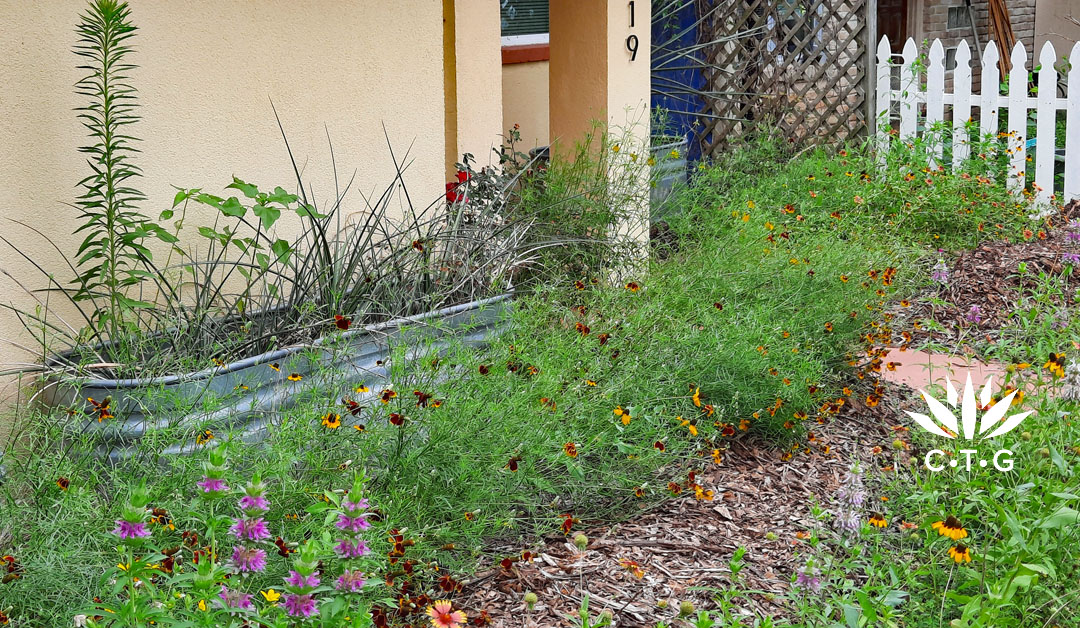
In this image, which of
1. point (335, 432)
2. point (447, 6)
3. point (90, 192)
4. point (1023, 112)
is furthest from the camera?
point (1023, 112)

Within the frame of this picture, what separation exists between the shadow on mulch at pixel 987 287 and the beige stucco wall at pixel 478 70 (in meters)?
2.41

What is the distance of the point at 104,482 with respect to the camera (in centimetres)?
294

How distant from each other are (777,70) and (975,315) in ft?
13.7

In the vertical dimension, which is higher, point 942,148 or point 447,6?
point 447,6

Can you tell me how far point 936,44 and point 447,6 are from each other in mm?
4343

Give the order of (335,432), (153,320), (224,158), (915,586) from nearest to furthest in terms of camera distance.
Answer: (915,586)
(335,432)
(153,320)
(224,158)

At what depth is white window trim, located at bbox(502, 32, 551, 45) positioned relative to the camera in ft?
26.0

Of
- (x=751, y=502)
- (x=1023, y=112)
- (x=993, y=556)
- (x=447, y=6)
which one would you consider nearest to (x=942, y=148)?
(x=1023, y=112)

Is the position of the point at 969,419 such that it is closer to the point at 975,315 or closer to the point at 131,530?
the point at 975,315

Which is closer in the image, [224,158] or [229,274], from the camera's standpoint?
[229,274]

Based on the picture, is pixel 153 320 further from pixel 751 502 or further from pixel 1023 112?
pixel 1023 112

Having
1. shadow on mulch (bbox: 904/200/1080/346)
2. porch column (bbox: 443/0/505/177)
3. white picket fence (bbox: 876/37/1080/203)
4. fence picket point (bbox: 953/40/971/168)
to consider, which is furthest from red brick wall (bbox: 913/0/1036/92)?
porch column (bbox: 443/0/505/177)
